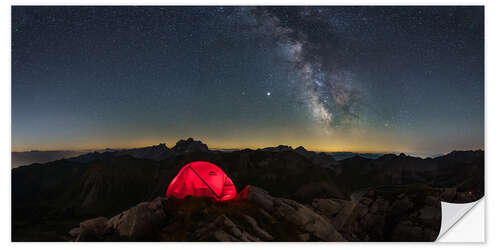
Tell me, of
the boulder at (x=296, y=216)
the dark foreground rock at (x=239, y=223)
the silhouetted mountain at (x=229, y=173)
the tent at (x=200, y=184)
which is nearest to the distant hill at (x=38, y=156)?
the silhouetted mountain at (x=229, y=173)

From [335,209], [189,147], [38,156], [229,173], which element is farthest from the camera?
[229,173]

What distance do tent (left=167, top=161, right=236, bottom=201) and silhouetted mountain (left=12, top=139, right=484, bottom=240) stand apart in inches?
40.8

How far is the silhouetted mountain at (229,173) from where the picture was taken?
26.7ft

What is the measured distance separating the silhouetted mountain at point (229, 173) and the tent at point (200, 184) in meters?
1.04

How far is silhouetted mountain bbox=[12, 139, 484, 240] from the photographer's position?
8141 millimetres

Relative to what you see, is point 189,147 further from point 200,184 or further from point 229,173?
point 200,184

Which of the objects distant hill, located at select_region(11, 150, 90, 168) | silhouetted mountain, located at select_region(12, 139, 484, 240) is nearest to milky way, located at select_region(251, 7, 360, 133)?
silhouetted mountain, located at select_region(12, 139, 484, 240)

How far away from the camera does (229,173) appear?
1195 centimetres

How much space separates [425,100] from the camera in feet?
28.9

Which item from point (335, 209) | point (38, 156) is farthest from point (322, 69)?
point (38, 156)

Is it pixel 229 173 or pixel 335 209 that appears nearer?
pixel 335 209

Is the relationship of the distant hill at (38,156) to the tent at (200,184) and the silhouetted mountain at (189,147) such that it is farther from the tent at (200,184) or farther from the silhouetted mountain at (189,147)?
the tent at (200,184)

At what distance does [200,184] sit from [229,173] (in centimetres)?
472

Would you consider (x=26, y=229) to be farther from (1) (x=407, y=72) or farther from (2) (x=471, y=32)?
(2) (x=471, y=32)
